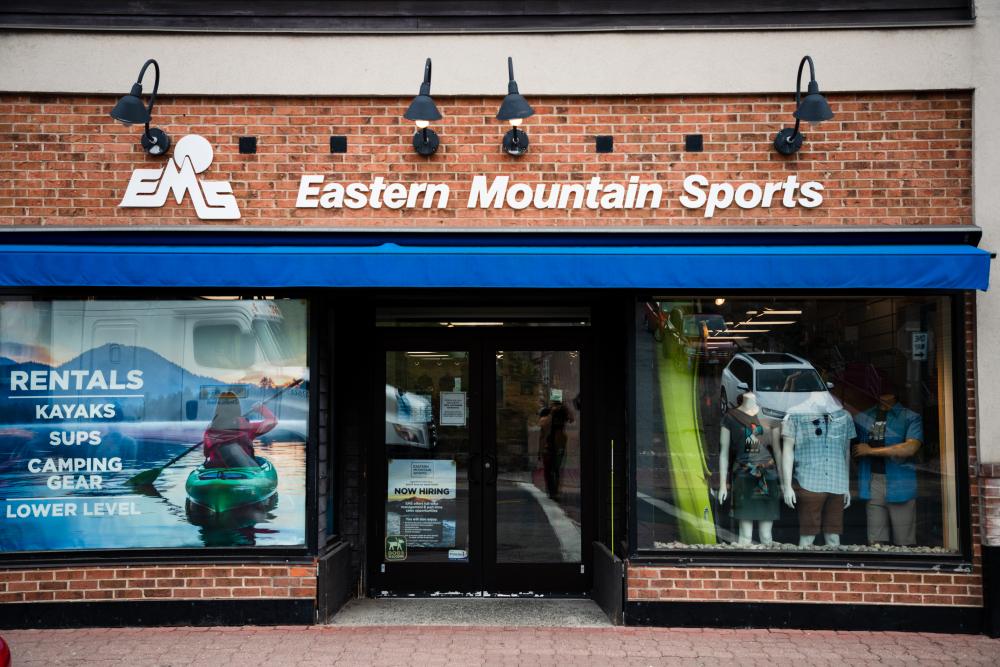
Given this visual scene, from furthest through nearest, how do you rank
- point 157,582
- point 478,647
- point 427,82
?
1. point 157,582
2. point 427,82
3. point 478,647

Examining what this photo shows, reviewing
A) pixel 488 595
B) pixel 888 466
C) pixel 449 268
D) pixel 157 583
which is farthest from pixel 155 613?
pixel 888 466

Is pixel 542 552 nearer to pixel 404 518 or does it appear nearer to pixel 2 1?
pixel 404 518

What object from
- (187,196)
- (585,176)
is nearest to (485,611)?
(585,176)

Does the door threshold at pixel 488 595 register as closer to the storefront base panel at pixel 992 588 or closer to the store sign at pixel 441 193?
the storefront base panel at pixel 992 588

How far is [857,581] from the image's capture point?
6781 millimetres

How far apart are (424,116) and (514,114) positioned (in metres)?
0.67

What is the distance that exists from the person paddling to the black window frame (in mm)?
3032

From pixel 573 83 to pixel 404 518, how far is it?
4.13 m

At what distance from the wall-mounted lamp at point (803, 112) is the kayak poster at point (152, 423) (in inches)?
165

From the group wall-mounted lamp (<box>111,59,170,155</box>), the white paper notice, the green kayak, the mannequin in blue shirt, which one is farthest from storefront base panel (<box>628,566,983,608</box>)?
wall-mounted lamp (<box>111,59,170,155</box>)

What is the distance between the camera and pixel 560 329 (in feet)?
26.3

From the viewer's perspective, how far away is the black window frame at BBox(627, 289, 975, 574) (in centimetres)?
680

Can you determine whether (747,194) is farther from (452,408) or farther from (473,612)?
(473,612)

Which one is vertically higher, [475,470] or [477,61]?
[477,61]
